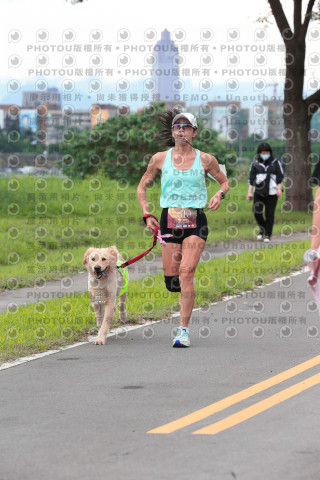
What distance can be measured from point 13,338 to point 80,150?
2936cm

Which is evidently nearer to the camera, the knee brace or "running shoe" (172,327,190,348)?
"running shoe" (172,327,190,348)

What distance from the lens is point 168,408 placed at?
7281mm

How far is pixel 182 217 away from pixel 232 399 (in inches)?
112

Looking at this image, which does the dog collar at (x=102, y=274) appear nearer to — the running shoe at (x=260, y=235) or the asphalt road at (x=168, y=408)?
the asphalt road at (x=168, y=408)

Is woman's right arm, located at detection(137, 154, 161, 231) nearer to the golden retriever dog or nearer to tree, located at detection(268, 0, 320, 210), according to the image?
the golden retriever dog

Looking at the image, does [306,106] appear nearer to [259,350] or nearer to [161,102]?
[161,102]

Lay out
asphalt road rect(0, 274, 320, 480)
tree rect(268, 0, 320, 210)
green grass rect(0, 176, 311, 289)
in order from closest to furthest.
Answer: asphalt road rect(0, 274, 320, 480), green grass rect(0, 176, 311, 289), tree rect(268, 0, 320, 210)

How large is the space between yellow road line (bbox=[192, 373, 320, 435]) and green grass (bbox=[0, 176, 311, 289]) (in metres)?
7.72

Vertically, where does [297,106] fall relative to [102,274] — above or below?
above

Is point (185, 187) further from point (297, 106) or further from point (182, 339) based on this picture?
point (297, 106)

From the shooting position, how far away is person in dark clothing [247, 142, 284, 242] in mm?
22078

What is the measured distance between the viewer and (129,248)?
20328 millimetres

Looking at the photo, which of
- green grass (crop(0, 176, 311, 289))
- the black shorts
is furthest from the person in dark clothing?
the black shorts

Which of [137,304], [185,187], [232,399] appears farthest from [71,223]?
[232,399]
